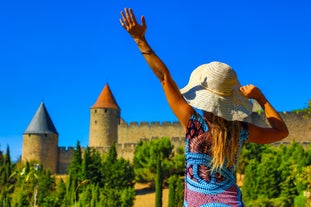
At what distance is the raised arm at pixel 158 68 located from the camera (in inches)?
113

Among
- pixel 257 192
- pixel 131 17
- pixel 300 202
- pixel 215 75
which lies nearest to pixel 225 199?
pixel 215 75

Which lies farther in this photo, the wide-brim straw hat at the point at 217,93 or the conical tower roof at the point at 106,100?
the conical tower roof at the point at 106,100

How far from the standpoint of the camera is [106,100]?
156 ft

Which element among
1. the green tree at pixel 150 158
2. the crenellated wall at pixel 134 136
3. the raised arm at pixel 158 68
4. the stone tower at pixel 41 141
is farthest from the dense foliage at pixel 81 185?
the raised arm at pixel 158 68

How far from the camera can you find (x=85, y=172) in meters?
34.5

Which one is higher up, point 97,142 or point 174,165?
point 97,142

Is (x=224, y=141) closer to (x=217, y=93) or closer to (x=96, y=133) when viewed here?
(x=217, y=93)

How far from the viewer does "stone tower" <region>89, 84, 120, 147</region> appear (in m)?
46.4

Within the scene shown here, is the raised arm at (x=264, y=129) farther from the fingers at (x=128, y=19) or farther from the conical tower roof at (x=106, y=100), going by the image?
the conical tower roof at (x=106, y=100)

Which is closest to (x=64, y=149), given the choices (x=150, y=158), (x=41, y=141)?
(x=41, y=141)

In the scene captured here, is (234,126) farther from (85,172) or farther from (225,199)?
(85,172)

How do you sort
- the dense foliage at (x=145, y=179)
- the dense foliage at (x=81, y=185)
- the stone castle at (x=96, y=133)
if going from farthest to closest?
the stone castle at (x=96, y=133), the dense foliage at (x=81, y=185), the dense foliage at (x=145, y=179)

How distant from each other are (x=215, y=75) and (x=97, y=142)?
4393 cm

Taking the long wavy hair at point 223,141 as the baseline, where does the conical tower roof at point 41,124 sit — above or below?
above
